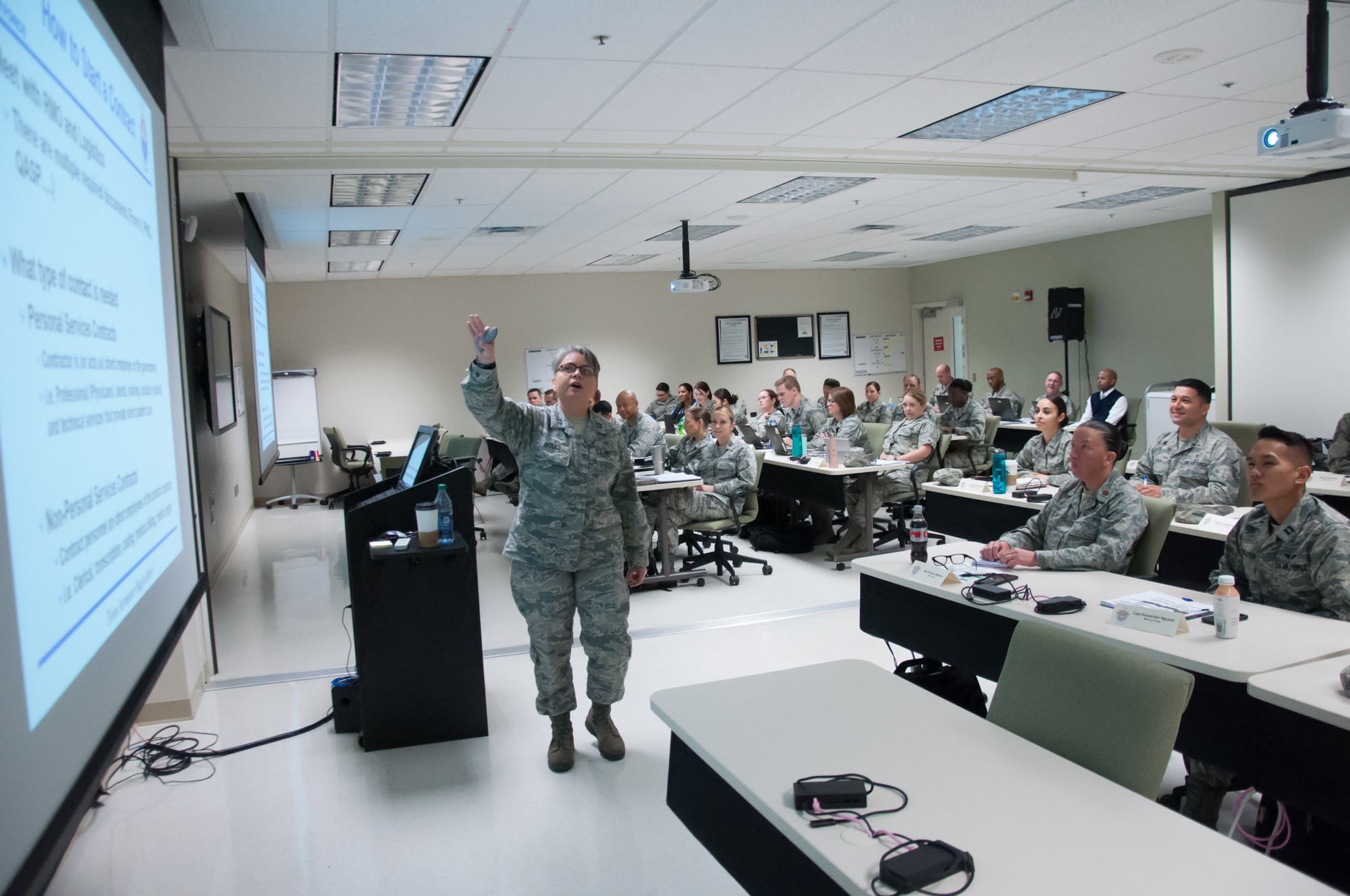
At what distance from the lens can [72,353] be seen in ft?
4.28

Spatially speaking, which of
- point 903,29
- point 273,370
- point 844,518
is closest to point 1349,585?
point 903,29

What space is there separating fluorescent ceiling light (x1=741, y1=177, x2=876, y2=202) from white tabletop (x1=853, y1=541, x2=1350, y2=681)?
407cm

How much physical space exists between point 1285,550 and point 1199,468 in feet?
6.70

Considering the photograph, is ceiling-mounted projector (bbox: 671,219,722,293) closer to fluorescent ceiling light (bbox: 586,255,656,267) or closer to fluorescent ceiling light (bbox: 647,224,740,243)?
fluorescent ceiling light (bbox: 647,224,740,243)

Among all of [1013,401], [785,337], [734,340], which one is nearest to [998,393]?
[1013,401]

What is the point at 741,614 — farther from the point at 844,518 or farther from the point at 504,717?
the point at 844,518

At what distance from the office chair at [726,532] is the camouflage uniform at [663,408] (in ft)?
15.8

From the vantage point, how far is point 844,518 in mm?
7770

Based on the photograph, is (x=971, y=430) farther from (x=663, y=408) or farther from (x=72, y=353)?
(x=72, y=353)

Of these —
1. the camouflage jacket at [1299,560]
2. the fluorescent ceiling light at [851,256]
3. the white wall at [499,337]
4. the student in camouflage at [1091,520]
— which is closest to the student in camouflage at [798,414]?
the fluorescent ceiling light at [851,256]

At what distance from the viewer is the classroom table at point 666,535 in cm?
578

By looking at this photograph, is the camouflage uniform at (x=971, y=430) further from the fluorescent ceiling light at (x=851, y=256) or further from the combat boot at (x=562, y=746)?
the combat boot at (x=562, y=746)

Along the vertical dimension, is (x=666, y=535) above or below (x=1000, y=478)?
below

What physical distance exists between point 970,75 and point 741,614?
10.2 feet
